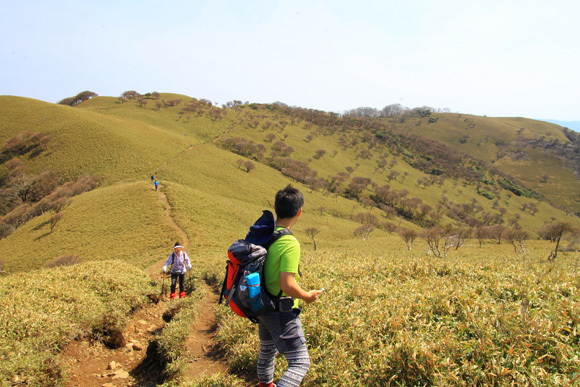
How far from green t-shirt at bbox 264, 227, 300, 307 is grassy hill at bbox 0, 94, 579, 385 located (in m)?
2.05

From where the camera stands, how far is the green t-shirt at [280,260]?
343cm

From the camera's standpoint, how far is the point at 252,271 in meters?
3.50

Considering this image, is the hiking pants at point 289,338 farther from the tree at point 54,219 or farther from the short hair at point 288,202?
the tree at point 54,219

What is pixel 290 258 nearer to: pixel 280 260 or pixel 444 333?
pixel 280 260

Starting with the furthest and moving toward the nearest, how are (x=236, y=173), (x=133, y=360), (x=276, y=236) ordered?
(x=236, y=173), (x=133, y=360), (x=276, y=236)

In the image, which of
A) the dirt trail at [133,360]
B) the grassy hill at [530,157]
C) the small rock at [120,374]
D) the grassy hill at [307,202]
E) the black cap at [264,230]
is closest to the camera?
the black cap at [264,230]

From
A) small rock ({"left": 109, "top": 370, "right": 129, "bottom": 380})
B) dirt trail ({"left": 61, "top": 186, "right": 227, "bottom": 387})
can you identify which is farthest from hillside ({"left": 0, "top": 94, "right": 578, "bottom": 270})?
small rock ({"left": 109, "top": 370, "right": 129, "bottom": 380})

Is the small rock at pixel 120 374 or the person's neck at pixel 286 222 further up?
the person's neck at pixel 286 222

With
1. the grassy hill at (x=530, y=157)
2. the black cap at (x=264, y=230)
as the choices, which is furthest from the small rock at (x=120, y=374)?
the grassy hill at (x=530, y=157)

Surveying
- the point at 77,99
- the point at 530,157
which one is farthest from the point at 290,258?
the point at 530,157

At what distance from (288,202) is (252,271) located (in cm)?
94

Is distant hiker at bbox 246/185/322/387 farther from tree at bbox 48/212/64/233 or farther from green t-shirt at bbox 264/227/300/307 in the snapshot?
tree at bbox 48/212/64/233

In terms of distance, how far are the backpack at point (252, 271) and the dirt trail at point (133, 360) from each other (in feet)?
9.54

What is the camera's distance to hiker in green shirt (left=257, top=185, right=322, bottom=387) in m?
3.41
